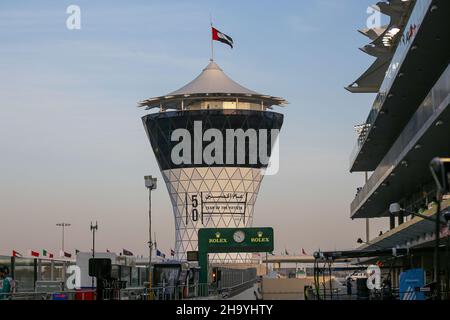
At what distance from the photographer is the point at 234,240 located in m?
84.1

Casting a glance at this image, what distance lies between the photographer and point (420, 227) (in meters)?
48.0

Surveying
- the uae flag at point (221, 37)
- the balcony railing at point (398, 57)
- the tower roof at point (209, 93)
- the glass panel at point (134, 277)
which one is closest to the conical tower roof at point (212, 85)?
the tower roof at point (209, 93)

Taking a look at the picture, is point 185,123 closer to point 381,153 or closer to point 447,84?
point 381,153

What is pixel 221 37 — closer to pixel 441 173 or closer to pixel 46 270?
pixel 46 270

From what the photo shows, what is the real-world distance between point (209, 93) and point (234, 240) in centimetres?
10676

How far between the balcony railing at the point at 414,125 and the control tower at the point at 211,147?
112 metres

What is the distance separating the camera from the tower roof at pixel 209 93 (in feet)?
620

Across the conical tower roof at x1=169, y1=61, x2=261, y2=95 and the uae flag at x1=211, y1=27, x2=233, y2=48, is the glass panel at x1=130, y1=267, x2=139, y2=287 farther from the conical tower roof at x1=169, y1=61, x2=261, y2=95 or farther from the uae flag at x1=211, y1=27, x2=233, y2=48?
the conical tower roof at x1=169, y1=61, x2=261, y2=95

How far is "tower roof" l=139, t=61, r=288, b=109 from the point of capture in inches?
7441

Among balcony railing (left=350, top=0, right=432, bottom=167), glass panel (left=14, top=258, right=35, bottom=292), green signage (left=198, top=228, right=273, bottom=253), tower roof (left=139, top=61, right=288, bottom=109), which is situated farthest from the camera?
tower roof (left=139, top=61, right=288, bottom=109)

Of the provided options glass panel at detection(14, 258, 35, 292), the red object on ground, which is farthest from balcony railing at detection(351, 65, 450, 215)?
glass panel at detection(14, 258, 35, 292)

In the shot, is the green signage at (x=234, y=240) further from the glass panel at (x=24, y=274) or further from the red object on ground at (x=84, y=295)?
the red object on ground at (x=84, y=295)
